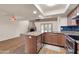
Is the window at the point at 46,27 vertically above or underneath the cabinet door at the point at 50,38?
above

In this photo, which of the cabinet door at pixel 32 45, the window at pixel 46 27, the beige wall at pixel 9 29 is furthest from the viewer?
the window at pixel 46 27

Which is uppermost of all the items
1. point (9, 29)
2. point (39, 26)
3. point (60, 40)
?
point (39, 26)

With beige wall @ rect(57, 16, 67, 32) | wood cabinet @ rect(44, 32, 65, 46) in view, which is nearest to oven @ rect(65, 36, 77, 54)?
wood cabinet @ rect(44, 32, 65, 46)

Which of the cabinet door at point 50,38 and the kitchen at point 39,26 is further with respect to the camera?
the cabinet door at point 50,38

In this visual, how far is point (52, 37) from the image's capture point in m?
4.66

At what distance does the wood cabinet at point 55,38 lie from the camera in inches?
169

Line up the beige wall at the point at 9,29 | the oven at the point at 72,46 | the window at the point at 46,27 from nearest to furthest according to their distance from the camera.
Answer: the oven at the point at 72,46 < the beige wall at the point at 9,29 < the window at the point at 46,27

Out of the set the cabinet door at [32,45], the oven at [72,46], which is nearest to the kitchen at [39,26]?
the cabinet door at [32,45]

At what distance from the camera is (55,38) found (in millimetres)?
4535

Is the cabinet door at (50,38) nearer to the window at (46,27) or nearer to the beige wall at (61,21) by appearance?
the window at (46,27)

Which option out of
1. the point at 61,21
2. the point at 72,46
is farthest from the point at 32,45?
the point at 61,21

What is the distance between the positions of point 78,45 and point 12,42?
3659 millimetres

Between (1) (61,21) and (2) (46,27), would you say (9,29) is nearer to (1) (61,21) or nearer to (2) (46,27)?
(2) (46,27)
